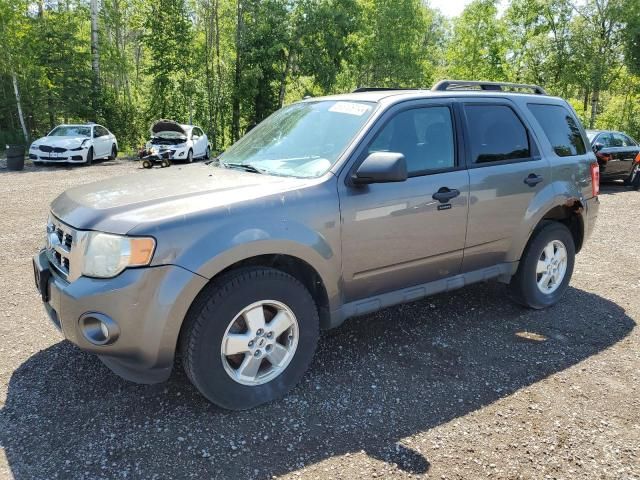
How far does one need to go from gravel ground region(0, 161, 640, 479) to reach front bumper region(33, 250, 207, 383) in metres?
0.45

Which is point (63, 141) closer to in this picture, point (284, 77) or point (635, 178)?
point (284, 77)

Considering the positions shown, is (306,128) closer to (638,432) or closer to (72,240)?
(72,240)

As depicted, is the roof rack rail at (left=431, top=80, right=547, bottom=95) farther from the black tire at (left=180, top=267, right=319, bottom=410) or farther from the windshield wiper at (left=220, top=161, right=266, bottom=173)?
the black tire at (left=180, top=267, right=319, bottom=410)

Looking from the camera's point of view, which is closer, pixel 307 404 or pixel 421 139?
pixel 307 404

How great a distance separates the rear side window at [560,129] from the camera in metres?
4.56

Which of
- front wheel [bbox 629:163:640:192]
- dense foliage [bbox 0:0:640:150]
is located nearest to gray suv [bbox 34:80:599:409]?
front wheel [bbox 629:163:640:192]

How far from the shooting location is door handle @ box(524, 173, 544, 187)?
4234 mm

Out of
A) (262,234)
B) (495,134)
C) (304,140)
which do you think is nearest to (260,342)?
(262,234)

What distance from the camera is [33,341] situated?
391cm

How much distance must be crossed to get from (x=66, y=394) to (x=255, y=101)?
87.4ft

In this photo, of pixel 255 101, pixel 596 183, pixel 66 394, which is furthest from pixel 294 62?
pixel 66 394

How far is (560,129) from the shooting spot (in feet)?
15.4

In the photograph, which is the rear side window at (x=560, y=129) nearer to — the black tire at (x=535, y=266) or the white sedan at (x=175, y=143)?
the black tire at (x=535, y=266)

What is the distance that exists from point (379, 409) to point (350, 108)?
210 cm
